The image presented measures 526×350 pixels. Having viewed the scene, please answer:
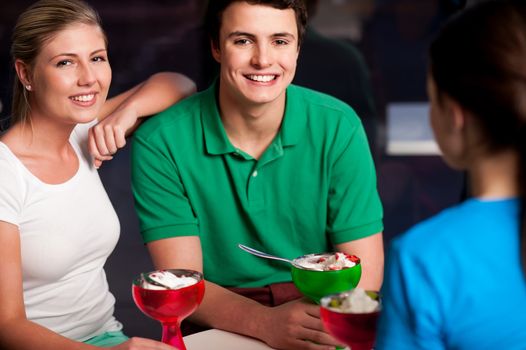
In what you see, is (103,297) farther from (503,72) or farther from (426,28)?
(426,28)

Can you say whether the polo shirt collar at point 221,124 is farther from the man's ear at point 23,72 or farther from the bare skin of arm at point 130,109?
the man's ear at point 23,72

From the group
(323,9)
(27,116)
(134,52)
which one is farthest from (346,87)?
(27,116)

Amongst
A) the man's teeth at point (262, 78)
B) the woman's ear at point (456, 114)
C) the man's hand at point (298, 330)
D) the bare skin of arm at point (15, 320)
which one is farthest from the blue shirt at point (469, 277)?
the man's teeth at point (262, 78)

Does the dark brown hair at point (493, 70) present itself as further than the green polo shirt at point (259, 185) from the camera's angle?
No

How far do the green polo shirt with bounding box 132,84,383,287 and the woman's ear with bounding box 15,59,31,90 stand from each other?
333 millimetres

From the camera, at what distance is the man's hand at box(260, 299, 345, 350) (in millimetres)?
1559

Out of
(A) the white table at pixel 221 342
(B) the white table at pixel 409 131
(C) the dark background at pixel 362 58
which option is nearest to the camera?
(A) the white table at pixel 221 342

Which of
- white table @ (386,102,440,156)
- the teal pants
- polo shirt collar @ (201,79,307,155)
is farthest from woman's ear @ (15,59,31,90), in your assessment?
white table @ (386,102,440,156)

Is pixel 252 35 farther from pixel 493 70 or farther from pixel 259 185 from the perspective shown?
pixel 493 70

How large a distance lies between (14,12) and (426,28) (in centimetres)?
318

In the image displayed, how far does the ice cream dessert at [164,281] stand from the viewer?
136 centimetres

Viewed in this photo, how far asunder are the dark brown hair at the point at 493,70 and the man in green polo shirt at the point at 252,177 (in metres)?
0.91

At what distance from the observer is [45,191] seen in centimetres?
181

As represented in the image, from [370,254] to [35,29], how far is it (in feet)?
3.33
